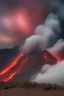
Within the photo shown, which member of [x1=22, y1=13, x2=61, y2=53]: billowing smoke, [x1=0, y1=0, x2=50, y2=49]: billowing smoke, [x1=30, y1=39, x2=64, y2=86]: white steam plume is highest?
[x1=0, y1=0, x2=50, y2=49]: billowing smoke

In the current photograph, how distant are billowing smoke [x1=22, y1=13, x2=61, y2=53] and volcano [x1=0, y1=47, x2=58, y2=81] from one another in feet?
0.39

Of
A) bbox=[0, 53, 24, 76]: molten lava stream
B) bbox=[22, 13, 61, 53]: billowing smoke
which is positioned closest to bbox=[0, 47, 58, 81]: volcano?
bbox=[0, 53, 24, 76]: molten lava stream

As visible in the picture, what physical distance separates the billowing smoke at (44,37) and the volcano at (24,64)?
0.12 meters

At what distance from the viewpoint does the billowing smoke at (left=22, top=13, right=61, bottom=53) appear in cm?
505

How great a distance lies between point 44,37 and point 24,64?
0.64 meters

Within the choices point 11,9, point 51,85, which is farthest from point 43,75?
point 11,9

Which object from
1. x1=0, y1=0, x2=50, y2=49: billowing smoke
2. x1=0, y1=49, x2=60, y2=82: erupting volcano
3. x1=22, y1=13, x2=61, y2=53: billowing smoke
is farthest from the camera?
x1=0, y1=0, x2=50, y2=49: billowing smoke

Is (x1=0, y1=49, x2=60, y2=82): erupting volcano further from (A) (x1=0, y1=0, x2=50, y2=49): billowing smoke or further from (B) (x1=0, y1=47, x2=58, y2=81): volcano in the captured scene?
(A) (x1=0, y1=0, x2=50, y2=49): billowing smoke

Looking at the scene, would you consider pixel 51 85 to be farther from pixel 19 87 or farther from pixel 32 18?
pixel 32 18

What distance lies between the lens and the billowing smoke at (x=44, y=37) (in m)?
5.05

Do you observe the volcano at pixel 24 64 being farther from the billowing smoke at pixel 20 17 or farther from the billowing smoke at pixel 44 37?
the billowing smoke at pixel 20 17

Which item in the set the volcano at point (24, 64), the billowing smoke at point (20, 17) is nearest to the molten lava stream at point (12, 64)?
the volcano at point (24, 64)

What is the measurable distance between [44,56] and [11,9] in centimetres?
114

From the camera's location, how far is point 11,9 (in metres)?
5.25
